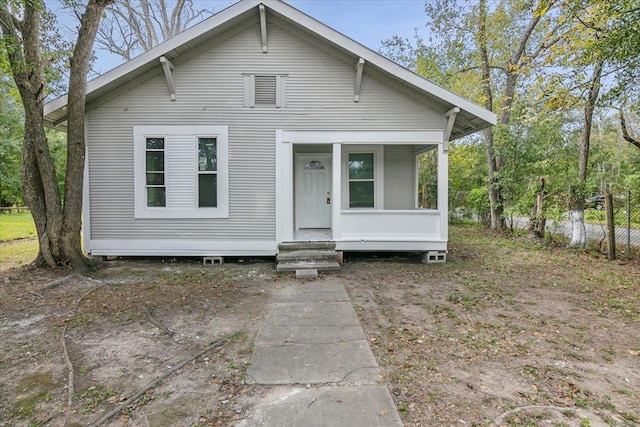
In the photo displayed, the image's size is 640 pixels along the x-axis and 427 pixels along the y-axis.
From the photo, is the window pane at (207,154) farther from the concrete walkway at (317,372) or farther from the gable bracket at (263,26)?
the concrete walkway at (317,372)

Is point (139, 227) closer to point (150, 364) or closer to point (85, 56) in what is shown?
point (85, 56)

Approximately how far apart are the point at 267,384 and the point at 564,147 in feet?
40.3

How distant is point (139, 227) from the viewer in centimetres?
762

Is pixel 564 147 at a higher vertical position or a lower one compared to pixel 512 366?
A: higher

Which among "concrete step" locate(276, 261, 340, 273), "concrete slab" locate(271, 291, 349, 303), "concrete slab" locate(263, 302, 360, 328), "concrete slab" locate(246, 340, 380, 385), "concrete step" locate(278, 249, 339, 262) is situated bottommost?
"concrete slab" locate(246, 340, 380, 385)

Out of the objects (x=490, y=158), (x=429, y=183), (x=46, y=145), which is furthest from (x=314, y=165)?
(x=429, y=183)

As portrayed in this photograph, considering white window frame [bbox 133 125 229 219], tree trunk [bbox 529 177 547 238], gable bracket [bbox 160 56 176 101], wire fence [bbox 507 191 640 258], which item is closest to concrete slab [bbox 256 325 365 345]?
white window frame [bbox 133 125 229 219]

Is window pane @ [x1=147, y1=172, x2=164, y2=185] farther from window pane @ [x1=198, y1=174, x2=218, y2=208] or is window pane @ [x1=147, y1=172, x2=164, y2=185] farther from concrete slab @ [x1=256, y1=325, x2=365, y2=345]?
concrete slab @ [x1=256, y1=325, x2=365, y2=345]

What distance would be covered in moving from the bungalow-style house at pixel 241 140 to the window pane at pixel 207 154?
31mm

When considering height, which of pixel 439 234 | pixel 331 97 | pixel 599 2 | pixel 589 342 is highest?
pixel 599 2

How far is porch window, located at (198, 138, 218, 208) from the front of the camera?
7.64 meters

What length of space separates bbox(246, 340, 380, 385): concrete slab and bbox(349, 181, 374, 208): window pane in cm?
548

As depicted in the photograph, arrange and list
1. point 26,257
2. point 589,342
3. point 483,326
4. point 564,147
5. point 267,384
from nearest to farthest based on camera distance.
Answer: point 267,384
point 589,342
point 483,326
point 26,257
point 564,147

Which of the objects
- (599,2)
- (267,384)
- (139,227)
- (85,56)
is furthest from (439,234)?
(85,56)
